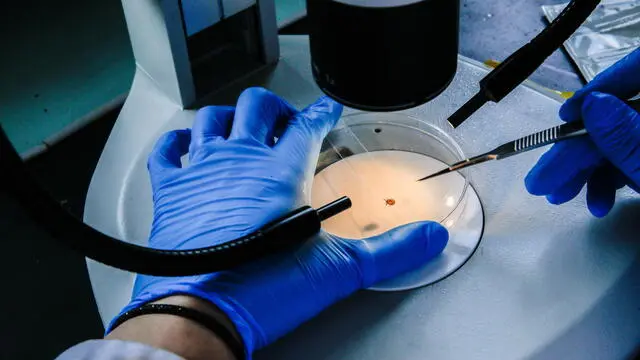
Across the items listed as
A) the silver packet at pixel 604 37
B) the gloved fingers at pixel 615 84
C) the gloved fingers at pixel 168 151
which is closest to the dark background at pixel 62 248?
the silver packet at pixel 604 37

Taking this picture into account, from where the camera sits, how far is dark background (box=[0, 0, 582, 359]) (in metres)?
→ 1.54

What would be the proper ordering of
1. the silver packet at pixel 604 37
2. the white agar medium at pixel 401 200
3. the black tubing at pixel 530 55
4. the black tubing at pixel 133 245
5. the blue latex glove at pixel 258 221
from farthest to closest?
the silver packet at pixel 604 37 < the white agar medium at pixel 401 200 < the blue latex glove at pixel 258 221 < the black tubing at pixel 530 55 < the black tubing at pixel 133 245

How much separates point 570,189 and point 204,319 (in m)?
0.59

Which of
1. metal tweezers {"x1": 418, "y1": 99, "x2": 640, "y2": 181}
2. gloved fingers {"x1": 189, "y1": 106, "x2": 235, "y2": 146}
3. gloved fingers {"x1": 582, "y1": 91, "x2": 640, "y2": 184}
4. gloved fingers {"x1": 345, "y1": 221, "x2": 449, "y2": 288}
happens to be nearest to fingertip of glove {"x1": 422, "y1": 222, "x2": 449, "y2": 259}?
gloved fingers {"x1": 345, "y1": 221, "x2": 449, "y2": 288}

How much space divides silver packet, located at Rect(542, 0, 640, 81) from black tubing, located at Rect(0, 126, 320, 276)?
98 cm

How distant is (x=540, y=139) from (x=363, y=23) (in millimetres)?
450

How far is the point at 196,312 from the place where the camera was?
0.83 meters

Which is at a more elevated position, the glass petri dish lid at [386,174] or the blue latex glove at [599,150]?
the blue latex glove at [599,150]

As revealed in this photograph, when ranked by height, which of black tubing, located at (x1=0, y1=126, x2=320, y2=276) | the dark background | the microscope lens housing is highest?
the microscope lens housing

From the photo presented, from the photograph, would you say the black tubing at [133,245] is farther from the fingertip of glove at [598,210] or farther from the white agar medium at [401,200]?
the fingertip of glove at [598,210]

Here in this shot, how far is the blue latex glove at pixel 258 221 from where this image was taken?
864 mm

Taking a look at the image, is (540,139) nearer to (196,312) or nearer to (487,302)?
(487,302)

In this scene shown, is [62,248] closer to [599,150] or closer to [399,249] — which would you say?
[399,249]

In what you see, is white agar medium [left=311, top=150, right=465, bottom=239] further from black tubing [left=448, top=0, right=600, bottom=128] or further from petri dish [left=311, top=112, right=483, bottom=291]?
black tubing [left=448, top=0, right=600, bottom=128]
